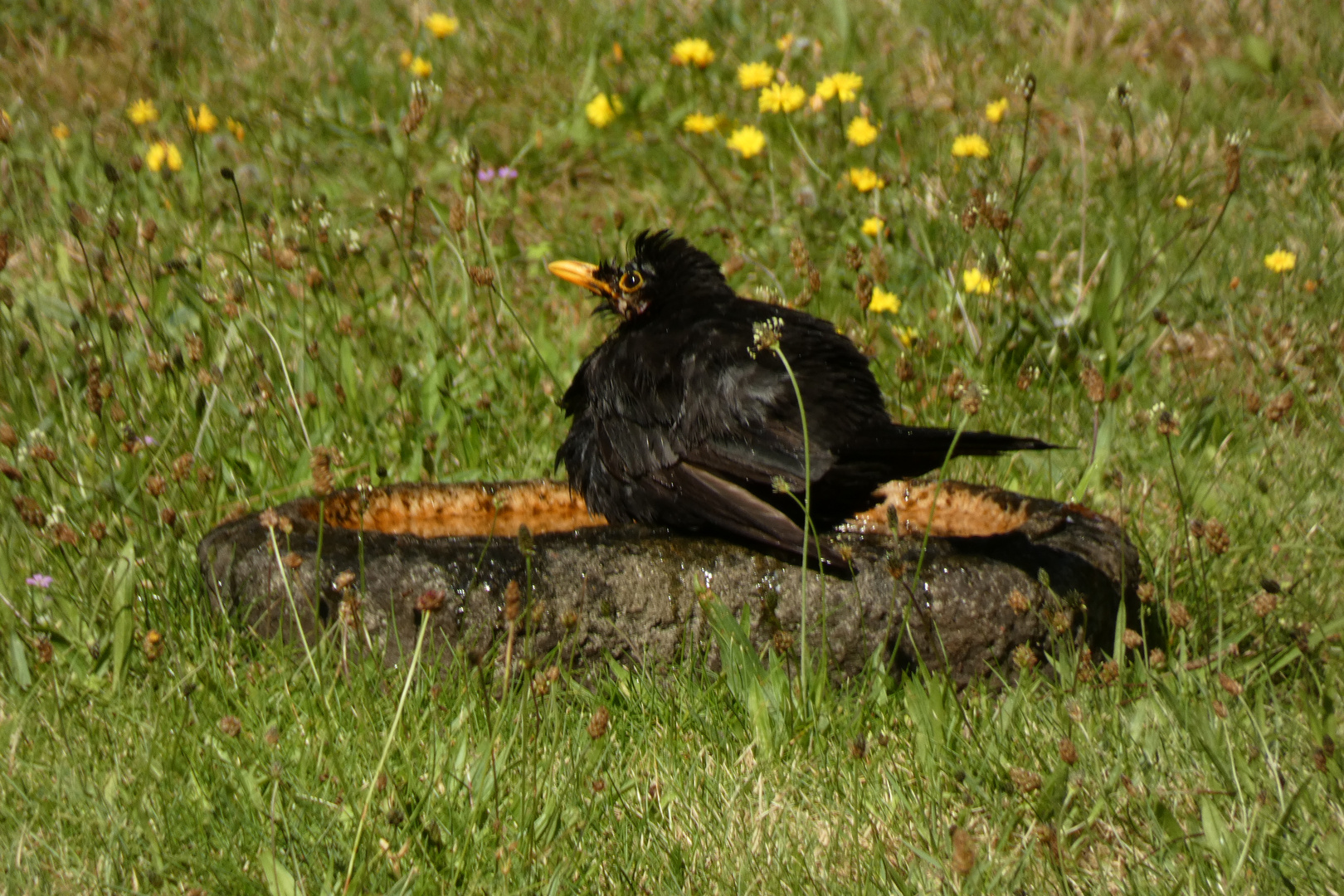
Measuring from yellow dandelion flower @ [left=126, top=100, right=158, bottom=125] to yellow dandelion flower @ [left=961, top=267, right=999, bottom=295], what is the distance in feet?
11.7

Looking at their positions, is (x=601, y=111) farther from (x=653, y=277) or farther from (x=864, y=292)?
(x=864, y=292)

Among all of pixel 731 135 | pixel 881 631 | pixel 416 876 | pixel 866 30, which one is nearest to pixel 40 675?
pixel 416 876

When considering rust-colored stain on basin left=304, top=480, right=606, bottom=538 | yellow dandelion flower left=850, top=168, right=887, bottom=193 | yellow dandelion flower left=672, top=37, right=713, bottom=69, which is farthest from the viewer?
yellow dandelion flower left=672, top=37, right=713, bottom=69

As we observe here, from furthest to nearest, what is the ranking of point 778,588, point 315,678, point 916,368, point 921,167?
1. point 921,167
2. point 916,368
3. point 778,588
4. point 315,678

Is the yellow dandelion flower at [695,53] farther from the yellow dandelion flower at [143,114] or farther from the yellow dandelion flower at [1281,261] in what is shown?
the yellow dandelion flower at [1281,261]

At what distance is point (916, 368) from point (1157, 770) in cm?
234

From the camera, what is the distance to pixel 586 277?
4309mm

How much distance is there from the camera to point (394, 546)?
337cm

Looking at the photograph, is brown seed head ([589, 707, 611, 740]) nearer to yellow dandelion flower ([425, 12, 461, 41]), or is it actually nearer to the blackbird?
the blackbird

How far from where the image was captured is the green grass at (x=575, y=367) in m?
2.69

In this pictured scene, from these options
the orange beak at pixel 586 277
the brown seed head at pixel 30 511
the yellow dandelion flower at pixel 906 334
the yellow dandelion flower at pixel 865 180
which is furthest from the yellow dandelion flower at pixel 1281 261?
the brown seed head at pixel 30 511

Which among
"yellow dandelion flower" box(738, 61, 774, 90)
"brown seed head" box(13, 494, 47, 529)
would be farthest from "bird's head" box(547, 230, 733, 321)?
"yellow dandelion flower" box(738, 61, 774, 90)

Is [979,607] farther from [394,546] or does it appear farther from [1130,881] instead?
[394,546]

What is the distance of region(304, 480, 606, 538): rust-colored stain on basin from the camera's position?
3.79 m
